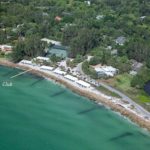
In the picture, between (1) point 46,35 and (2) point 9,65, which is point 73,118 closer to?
(2) point 9,65

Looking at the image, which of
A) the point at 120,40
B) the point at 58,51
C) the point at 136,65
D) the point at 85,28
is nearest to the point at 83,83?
the point at 136,65

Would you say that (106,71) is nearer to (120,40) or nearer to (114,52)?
(114,52)

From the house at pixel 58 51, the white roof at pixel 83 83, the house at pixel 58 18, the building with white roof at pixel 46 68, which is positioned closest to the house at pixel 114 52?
the house at pixel 58 51

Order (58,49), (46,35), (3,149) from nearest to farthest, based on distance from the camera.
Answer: (3,149)
(58,49)
(46,35)

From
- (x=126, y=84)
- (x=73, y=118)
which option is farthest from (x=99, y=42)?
(x=73, y=118)

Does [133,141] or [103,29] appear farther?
[103,29]

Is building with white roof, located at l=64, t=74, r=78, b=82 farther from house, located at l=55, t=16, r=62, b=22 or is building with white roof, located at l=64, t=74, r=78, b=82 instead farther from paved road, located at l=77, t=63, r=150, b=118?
house, located at l=55, t=16, r=62, b=22

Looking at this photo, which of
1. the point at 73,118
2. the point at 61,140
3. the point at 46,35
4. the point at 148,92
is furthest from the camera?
the point at 46,35
